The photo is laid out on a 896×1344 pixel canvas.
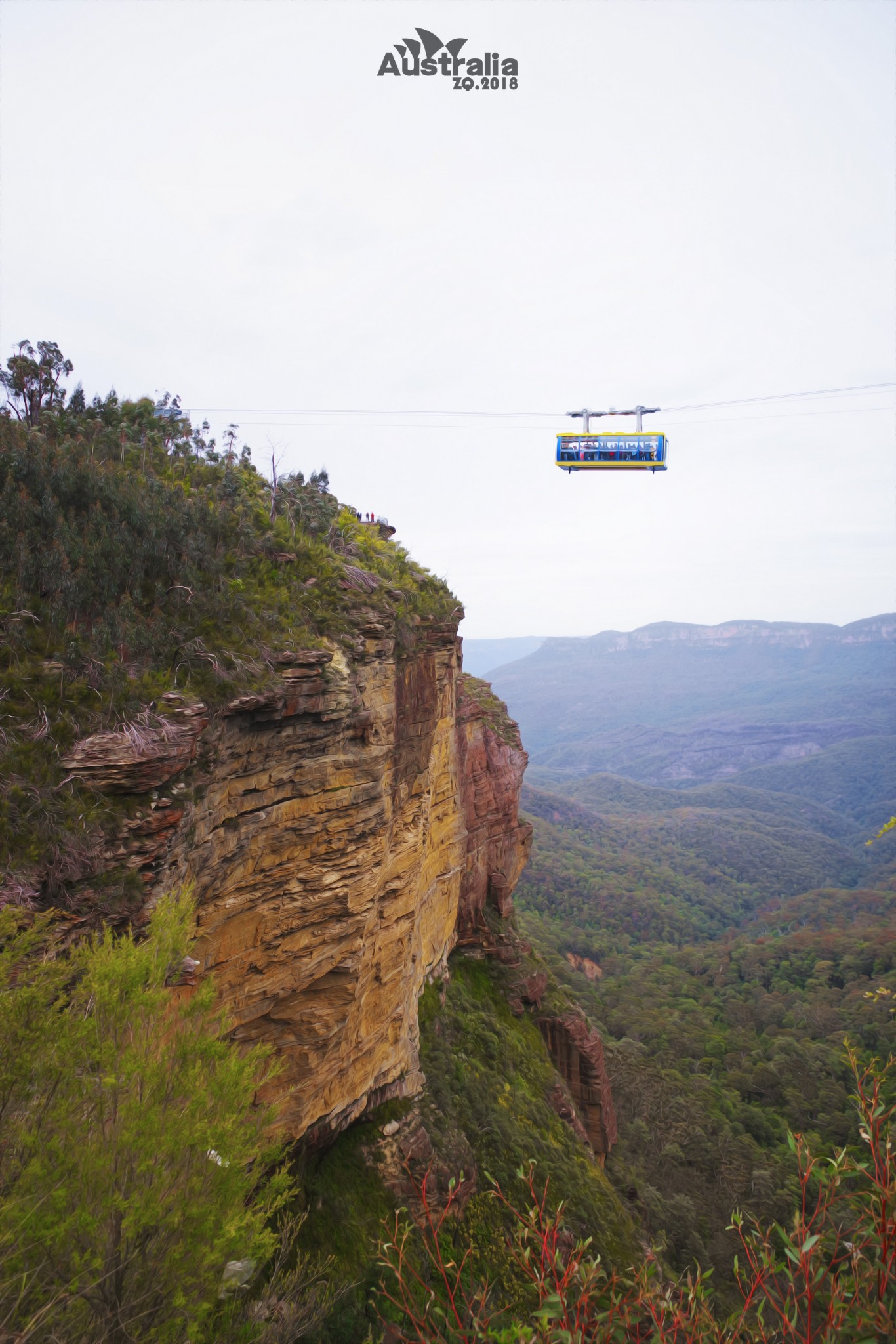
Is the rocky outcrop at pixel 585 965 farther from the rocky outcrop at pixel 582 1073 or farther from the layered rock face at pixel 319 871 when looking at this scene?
the layered rock face at pixel 319 871

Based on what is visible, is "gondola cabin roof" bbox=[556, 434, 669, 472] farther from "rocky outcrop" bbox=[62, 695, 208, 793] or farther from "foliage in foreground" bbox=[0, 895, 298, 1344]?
"foliage in foreground" bbox=[0, 895, 298, 1344]

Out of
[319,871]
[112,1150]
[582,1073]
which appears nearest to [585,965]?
[582,1073]

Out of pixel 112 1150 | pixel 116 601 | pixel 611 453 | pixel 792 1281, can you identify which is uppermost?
pixel 611 453

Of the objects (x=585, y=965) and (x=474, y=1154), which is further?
(x=585, y=965)

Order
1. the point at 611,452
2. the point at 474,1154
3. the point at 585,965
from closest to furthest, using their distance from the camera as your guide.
→ 1. the point at 474,1154
2. the point at 611,452
3. the point at 585,965

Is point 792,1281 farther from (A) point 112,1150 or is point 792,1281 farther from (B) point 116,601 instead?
(B) point 116,601

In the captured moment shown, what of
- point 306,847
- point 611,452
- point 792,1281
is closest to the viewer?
point 792,1281
